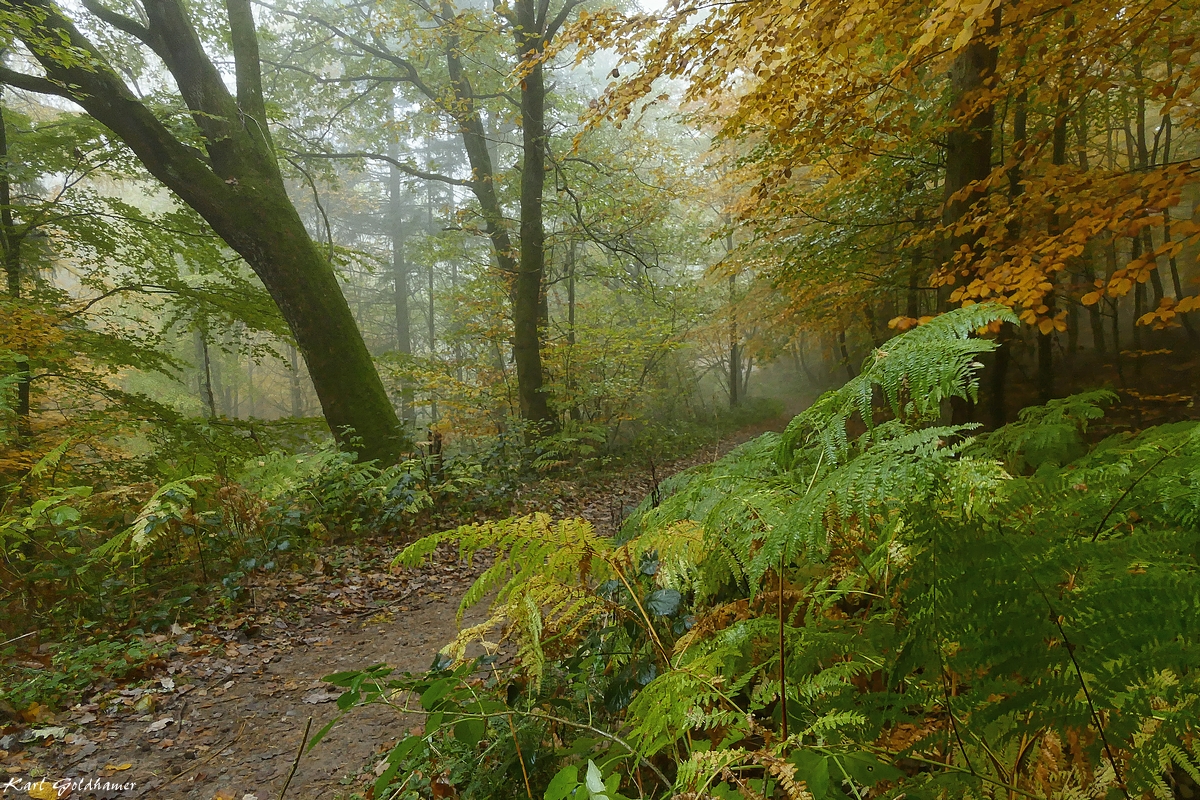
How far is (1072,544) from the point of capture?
0.98 m

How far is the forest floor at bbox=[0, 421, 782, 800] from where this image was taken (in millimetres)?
2646

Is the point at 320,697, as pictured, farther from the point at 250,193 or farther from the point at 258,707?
the point at 250,193

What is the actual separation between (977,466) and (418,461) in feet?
21.2

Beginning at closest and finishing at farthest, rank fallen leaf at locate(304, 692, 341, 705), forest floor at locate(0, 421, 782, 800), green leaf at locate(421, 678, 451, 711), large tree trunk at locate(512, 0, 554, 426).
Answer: green leaf at locate(421, 678, 451, 711), forest floor at locate(0, 421, 782, 800), fallen leaf at locate(304, 692, 341, 705), large tree trunk at locate(512, 0, 554, 426)

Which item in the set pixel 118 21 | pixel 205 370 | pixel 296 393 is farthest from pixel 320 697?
pixel 296 393

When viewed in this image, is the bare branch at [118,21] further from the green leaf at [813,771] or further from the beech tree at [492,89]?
the green leaf at [813,771]

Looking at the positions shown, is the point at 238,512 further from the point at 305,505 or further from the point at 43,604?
the point at 43,604

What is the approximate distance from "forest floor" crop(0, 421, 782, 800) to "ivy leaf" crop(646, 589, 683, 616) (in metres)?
1.22

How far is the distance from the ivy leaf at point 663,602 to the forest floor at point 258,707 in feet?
4.01

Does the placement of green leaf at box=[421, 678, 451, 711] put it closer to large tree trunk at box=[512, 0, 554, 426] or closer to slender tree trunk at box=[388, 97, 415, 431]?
large tree trunk at box=[512, 0, 554, 426]

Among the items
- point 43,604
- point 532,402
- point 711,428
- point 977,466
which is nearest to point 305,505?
point 43,604

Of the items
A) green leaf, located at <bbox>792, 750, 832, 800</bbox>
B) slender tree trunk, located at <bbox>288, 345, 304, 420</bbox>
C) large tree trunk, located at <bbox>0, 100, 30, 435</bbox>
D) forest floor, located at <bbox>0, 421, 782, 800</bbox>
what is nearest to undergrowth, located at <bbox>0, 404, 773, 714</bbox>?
forest floor, located at <bbox>0, 421, 782, 800</bbox>

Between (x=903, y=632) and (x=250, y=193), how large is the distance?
8.46 metres

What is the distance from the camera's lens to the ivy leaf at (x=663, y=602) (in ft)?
6.49
